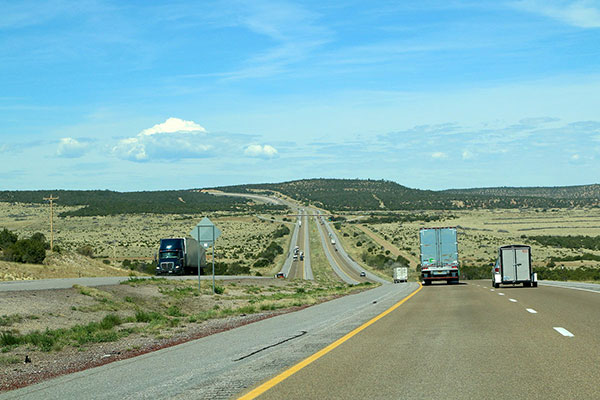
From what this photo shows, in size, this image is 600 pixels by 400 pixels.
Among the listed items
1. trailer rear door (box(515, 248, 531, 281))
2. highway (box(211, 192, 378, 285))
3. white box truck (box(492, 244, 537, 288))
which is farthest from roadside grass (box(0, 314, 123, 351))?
highway (box(211, 192, 378, 285))

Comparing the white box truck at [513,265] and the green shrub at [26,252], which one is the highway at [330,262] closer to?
the green shrub at [26,252]

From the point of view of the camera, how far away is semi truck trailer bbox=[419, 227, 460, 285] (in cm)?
4728

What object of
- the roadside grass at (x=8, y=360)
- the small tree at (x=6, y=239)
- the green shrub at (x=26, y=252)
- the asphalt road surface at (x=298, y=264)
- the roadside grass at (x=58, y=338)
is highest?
the small tree at (x=6, y=239)

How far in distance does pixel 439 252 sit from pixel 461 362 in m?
38.0

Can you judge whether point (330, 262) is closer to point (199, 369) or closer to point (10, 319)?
point (10, 319)

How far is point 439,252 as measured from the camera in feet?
155

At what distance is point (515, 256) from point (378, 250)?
77.3 meters

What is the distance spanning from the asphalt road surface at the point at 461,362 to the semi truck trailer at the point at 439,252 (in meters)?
30.6

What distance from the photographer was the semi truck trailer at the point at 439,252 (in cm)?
4728

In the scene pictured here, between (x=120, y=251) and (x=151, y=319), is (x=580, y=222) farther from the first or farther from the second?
(x=151, y=319)

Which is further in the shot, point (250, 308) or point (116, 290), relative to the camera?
point (116, 290)

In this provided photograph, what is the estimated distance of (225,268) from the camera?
85188 millimetres

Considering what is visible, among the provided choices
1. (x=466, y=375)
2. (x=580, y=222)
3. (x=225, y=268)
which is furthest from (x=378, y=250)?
(x=466, y=375)

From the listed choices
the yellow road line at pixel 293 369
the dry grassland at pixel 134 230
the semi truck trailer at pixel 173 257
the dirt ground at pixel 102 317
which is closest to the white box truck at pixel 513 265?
the dirt ground at pixel 102 317
